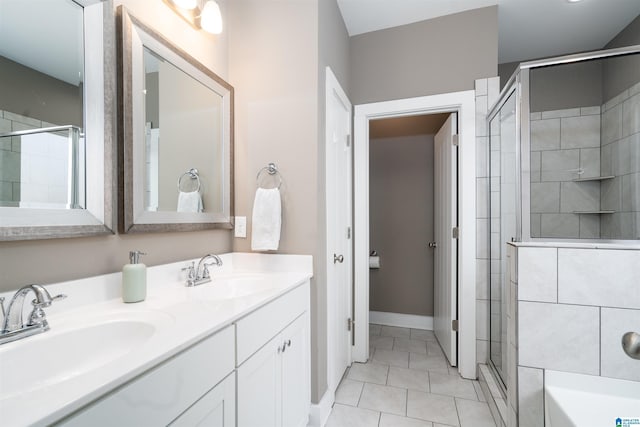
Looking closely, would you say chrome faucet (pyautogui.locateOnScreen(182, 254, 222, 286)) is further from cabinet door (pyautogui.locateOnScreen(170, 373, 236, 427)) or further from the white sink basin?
cabinet door (pyautogui.locateOnScreen(170, 373, 236, 427))

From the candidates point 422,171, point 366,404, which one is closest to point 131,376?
point 366,404

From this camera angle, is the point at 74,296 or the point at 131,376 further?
the point at 74,296

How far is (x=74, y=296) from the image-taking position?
0.93 metres

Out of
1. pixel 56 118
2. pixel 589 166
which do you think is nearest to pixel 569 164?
pixel 589 166

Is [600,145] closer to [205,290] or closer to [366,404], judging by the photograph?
[366,404]

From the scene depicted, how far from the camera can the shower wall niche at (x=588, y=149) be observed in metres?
1.79

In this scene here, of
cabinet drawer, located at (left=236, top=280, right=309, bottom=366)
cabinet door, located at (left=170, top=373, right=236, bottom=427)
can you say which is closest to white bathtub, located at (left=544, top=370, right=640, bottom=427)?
cabinet drawer, located at (left=236, top=280, right=309, bottom=366)

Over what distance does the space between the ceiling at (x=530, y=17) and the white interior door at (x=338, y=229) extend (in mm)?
652

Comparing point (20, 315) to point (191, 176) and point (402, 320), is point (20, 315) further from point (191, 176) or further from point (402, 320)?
point (402, 320)

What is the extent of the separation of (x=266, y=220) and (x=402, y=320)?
2245 millimetres

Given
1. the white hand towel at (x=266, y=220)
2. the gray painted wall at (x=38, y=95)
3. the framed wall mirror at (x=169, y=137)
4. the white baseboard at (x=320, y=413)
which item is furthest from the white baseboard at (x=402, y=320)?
the gray painted wall at (x=38, y=95)

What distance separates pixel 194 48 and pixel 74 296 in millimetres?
1263

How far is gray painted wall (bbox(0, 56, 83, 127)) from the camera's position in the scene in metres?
0.81

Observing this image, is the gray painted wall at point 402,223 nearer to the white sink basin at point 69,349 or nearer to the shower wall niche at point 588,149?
the shower wall niche at point 588,149
